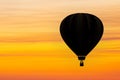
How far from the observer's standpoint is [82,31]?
107 m

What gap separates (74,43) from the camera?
107m

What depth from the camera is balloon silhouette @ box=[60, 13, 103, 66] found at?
106625 mm

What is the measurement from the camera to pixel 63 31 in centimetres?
10688

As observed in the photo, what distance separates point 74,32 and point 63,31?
116 centimetres

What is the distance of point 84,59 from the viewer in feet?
347

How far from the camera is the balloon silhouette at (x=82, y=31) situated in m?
107

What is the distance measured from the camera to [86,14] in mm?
107250

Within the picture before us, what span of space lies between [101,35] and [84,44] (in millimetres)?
2045

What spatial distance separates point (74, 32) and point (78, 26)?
763mm

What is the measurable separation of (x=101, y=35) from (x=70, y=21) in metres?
3.58

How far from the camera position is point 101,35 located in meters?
107

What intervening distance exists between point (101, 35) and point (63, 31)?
158 inches

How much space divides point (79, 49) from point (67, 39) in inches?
67.9

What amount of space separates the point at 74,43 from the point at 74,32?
3.88ft
